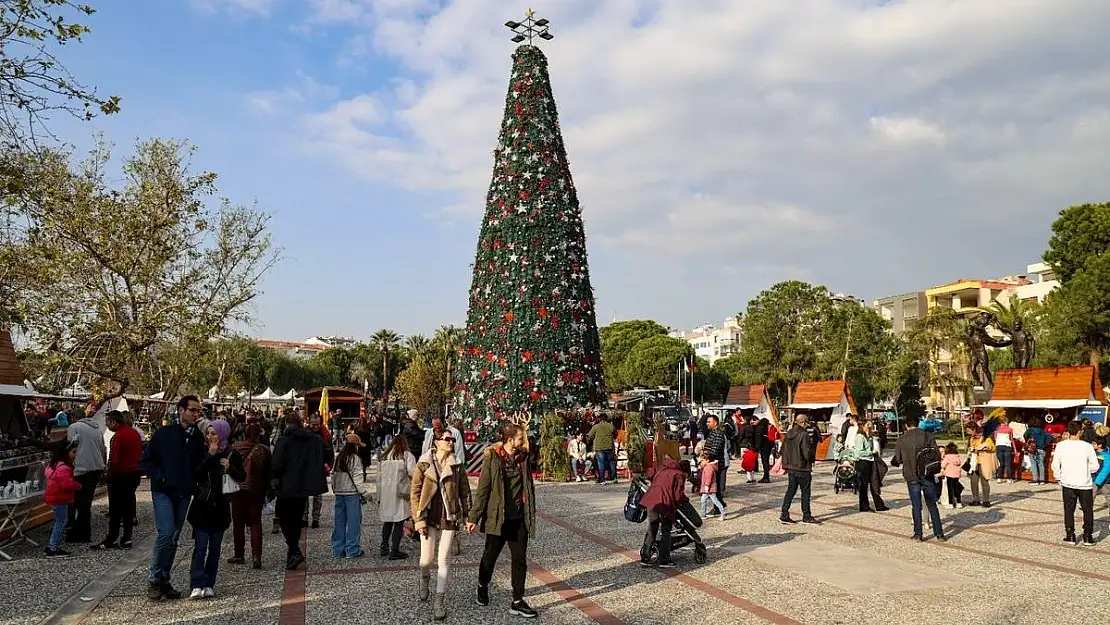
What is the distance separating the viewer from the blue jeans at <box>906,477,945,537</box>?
1027 centimetres

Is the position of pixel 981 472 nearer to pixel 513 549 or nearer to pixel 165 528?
pixel 513 549

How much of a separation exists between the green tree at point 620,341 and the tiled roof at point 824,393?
57096 mm

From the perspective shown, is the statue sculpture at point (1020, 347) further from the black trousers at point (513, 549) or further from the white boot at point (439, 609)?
the white boot at point (439, 609)

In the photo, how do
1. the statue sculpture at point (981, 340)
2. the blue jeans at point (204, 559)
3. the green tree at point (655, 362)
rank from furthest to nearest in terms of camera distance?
the green tree at point (655, 362)
the statue sculpture at point (981, 340)
the blue jeans at point (204, 559)

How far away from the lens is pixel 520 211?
804 inches

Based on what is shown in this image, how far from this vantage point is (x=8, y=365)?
1289 cm

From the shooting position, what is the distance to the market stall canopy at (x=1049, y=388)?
19484mm

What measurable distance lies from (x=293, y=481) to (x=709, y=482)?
649 centimetres

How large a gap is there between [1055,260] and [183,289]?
4103 cm

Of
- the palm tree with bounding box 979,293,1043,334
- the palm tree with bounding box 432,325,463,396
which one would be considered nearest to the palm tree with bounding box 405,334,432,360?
the palm tree with bounding box 432,325,463,396

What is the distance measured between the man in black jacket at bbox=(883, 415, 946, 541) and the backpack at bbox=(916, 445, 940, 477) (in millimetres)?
12

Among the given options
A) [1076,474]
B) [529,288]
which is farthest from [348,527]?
[529,288]

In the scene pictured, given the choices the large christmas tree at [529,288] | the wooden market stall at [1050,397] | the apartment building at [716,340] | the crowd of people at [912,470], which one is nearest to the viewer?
the crowd of people at [912,470]

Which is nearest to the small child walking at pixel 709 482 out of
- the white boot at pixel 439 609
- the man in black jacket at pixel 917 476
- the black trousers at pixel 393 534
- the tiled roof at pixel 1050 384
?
the man in black jacket at pixel 917 476
